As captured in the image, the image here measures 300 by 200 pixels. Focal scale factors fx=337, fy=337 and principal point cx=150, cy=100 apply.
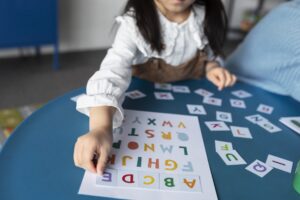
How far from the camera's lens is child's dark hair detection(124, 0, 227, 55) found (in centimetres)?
86

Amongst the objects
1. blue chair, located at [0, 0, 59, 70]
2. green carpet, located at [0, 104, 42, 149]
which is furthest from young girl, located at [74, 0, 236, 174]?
blue chair, located at [0, 0, 59, 70]

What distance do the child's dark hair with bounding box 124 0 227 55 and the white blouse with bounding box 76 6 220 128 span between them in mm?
14

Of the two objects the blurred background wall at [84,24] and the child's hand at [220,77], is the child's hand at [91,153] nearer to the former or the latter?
the child's hand at [220,77]

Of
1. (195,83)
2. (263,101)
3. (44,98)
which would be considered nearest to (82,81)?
(44,98)

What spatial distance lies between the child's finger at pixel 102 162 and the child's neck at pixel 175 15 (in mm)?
477

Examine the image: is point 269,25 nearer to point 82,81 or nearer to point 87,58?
point 82,81

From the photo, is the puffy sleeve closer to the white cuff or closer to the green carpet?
the white cuff

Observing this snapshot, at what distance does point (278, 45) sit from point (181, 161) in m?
0.51

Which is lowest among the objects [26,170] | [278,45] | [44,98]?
[44,98]

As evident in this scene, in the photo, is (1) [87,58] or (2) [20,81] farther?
(1) [87,58]

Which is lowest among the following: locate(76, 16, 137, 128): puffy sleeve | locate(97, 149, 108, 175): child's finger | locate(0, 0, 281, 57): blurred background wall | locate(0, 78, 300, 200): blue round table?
locate(0, 0, 281, 57): blurred background wall

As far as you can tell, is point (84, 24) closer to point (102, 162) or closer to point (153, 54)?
point (153, 54)

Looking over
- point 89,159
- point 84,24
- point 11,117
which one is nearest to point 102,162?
point 89,159

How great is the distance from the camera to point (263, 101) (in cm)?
88
